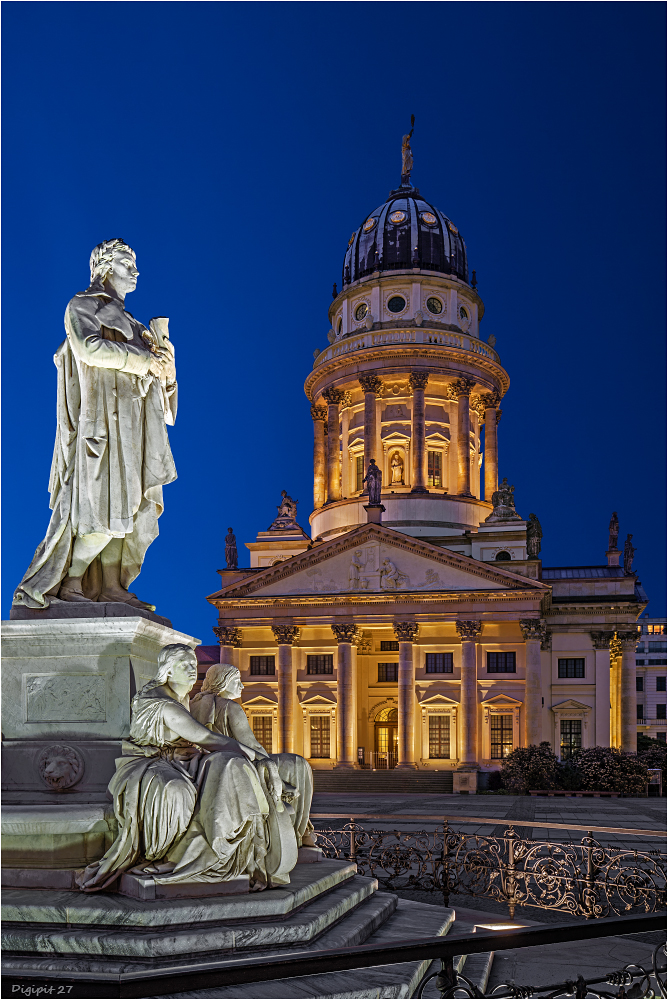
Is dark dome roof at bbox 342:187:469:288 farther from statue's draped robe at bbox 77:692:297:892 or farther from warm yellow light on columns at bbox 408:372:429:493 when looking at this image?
statue's draped robe at bbox 77:692:297:892

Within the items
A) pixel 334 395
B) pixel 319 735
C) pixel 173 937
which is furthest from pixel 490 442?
pixel 173 937

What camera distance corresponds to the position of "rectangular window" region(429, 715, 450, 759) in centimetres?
5509

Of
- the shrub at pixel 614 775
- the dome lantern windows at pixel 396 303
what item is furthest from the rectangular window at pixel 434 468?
the shrub at pixel 614 775

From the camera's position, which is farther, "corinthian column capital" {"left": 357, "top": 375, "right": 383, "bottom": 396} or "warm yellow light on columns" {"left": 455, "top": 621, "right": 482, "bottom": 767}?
"corinthian column capital" {"left": 357, "top": 375, "right": 383, "bottom": 396}

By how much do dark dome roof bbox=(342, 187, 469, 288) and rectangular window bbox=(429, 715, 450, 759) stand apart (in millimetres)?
32395

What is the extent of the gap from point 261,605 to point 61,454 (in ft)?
165

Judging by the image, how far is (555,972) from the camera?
7.90 meters

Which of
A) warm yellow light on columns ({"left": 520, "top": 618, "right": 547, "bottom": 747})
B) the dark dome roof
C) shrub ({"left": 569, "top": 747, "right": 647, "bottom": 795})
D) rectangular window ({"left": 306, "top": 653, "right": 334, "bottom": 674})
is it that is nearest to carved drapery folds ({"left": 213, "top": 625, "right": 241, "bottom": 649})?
rectangular window ({"left": 306, "top": 653, "right": 334, "bottom": 674})

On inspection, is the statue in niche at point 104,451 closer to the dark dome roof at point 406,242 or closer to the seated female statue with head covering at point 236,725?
the seated female statue with head covering at point 236,725

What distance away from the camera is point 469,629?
54.2 metres

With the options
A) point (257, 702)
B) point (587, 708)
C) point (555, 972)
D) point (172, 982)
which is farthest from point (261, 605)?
point (172, 982)

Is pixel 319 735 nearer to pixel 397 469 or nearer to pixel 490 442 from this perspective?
pixel 397 469

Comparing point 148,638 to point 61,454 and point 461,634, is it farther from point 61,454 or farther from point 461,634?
point 461,634

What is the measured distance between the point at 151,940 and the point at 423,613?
5029 centimetres
